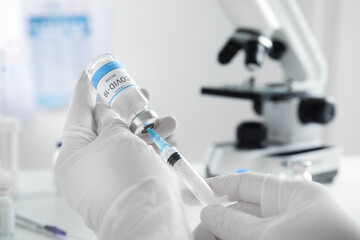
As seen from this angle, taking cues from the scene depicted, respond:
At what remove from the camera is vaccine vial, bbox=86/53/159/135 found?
81 centimetres

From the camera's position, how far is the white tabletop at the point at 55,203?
3.50ft

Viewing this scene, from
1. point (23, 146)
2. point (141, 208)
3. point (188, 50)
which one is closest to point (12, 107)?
point (23, 146)

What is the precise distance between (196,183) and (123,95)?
0.63ft

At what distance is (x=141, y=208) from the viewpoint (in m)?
0.68

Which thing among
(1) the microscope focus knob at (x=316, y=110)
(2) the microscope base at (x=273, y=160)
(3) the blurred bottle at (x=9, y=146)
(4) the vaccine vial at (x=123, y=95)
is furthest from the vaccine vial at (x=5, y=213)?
(1) the microscope focus knob at (x=316, y=110)

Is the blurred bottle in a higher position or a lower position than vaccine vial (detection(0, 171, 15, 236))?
higher

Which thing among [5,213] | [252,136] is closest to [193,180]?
[5,213]

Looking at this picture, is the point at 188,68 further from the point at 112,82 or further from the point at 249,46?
the point at 112,82

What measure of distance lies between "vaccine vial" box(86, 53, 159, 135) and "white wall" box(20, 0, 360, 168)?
1619mm

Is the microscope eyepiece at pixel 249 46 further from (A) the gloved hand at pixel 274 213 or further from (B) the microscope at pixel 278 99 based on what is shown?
(A) the gloved hand at pixel 274 213

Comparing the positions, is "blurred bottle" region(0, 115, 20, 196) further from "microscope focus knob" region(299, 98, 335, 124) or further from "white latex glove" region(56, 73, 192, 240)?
"microscope focus knob" region(299, 98, 335, 124)

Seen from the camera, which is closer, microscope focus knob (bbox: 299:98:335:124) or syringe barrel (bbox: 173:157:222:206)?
syringe barrel (bbox: 173:157:222:206)

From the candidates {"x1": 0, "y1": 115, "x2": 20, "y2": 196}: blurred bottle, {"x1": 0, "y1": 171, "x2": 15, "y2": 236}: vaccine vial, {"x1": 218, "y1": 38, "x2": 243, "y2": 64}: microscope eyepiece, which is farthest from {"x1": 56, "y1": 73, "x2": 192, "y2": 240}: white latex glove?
{"x1": 218, "y1": 38, "x2": 243, "y2": 64}: microscope eyepiece

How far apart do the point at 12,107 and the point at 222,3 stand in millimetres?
1239
